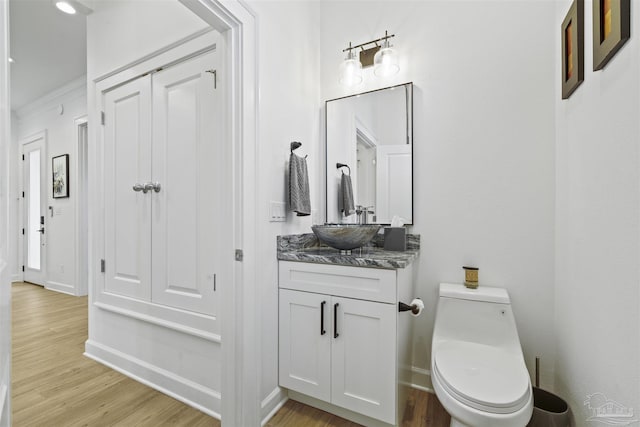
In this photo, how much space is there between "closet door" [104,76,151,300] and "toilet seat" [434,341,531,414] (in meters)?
1.80

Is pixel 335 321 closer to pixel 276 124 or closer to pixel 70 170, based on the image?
pixel 276 124

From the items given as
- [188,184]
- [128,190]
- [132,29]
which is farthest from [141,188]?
[132,29]

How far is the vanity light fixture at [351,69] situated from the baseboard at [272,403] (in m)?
2.01

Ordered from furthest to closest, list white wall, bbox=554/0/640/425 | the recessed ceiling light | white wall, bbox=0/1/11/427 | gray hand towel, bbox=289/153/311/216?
the recessed ceiling light < gray hand towel, bbox=289/153/311/216 < white wall, bbox=554/0/640/425 < white wall, bbox=0/1/11/427

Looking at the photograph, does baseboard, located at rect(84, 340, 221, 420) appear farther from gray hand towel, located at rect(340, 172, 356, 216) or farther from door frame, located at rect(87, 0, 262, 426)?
gray hand towel, located at rect(340, 172, 356, 216)

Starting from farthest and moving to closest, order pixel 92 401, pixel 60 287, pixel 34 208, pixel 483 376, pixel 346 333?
pixel 34 208, pixel 60 287, pixel 92 401, pixel 346 333, pixel 483 376

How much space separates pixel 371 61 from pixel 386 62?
0.52 feet

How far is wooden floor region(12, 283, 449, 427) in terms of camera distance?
1.53 meters

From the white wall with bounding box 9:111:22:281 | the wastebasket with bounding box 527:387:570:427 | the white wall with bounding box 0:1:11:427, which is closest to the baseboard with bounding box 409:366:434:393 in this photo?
the wastebasket with bounding box 527:387:570:427

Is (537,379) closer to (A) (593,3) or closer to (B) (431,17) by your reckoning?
(A) (593,3)

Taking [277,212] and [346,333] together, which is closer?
[346,333]

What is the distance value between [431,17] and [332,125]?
36.1 inches

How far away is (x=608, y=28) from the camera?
0.93m

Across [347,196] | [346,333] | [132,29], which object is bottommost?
[346,333]
